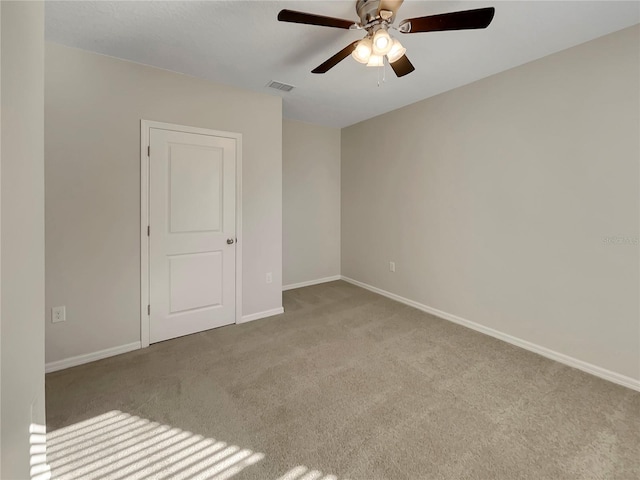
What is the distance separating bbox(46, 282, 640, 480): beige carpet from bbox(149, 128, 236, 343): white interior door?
0.32 m

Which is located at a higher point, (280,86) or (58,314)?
(280,86)

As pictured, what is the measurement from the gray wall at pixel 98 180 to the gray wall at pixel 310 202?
1.59m

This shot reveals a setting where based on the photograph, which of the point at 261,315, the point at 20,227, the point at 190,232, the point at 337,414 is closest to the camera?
the point at 20,227

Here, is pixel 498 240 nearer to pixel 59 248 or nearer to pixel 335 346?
pixel 335 346

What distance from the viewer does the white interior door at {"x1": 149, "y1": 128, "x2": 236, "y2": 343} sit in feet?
8.27

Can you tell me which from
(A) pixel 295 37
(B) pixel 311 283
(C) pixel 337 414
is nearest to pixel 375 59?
(A) pixel 295 37

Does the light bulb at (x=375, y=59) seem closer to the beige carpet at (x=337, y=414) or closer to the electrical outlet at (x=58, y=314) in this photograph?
the beige carpet at (x=337, y=414)

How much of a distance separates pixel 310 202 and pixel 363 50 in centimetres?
280

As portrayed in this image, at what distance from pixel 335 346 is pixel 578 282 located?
6.69 feet

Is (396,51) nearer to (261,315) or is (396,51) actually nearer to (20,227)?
(20,227)

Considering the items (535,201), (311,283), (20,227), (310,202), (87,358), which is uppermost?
(310,202)

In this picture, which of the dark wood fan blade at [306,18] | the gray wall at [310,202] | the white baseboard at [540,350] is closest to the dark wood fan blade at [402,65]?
the dark wood fan blade at [306,18]

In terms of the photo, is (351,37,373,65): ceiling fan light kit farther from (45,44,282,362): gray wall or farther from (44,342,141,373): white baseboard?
(44,342,141,373): white baseboard

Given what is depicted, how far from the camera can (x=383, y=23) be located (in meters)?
1.60
